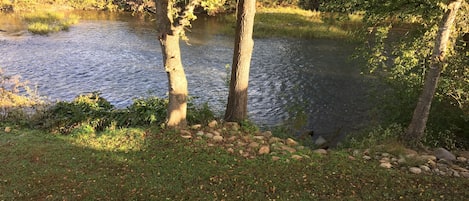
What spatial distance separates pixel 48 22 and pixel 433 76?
98.8ft

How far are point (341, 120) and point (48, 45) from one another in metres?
19.8

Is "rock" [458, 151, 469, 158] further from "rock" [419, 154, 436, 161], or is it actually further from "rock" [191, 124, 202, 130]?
"rock" [191, 124, 202, 130]

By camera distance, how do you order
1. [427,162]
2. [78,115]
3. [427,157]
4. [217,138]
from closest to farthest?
[427,162], [427,157], [217,138], [78,115]

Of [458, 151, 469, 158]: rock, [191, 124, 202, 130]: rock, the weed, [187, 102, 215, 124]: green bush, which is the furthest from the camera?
[187, 102, 215, 124]: green bush

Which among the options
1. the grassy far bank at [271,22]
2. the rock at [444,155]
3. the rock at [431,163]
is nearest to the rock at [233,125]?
the rock at [431,163]

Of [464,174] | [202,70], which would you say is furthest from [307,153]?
[202,70]

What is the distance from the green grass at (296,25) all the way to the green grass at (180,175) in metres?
22.1

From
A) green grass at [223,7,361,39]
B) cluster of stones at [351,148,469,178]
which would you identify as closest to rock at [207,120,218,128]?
cluster of stones at [351,148,469,178]

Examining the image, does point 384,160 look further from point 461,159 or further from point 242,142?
point 242,142

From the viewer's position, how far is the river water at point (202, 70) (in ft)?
53.0

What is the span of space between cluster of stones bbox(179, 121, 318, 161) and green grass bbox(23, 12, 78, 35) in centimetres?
2339

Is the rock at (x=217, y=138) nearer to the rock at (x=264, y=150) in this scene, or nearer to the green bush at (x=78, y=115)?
the rock at (x=264, y=150)

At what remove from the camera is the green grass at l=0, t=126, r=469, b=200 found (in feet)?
22.4

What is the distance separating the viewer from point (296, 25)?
33.7 m
